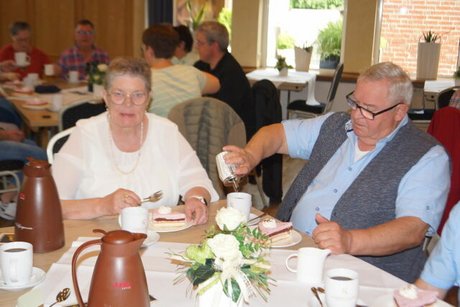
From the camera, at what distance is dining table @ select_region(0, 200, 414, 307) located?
5.24ft

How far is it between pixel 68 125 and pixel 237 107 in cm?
161

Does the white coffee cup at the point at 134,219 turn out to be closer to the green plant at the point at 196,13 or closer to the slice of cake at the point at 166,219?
the slice of cake at the point at 166,219

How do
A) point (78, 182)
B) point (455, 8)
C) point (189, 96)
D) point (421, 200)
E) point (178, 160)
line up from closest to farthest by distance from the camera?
point (421, 200) → point (78, 182) → point (178, 160) → point (189, 96) → point (455, 8)

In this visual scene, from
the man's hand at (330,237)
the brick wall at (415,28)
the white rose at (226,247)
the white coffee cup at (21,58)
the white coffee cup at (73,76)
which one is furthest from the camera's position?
the brick wall at (415,28)

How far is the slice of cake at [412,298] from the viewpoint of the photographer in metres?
1.52

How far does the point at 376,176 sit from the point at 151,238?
0.86 metres

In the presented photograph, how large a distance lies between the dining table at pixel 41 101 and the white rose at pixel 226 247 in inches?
103

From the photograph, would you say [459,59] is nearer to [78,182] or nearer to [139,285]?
[78,182]

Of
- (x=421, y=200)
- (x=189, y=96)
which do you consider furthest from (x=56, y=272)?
(x=189, y=96)

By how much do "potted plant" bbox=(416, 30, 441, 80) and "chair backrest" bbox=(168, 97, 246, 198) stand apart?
4.10 m

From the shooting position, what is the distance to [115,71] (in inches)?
98.3

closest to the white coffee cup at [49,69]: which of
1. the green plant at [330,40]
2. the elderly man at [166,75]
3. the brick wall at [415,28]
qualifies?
the elderly man at [166,75]

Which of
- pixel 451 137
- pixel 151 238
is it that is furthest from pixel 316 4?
pixel 151 238

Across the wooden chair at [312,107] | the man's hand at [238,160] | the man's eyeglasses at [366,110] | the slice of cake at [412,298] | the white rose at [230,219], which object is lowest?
the wooden chair at [312,107]
